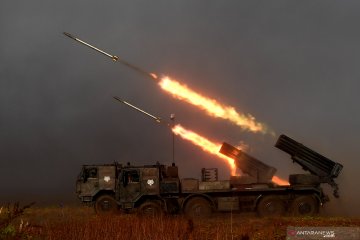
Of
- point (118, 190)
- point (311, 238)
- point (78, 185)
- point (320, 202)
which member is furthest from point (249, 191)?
point (311, 238)

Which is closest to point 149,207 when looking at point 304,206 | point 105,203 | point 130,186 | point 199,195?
point 130,186

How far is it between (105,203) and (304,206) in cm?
1051

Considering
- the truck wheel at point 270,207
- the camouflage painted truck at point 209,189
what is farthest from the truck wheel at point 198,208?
the truck wheel at point 270,207

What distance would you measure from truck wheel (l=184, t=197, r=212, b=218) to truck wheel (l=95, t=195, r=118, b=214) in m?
3.86

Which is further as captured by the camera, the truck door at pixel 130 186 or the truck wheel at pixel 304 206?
the truck door at pixel 130 186

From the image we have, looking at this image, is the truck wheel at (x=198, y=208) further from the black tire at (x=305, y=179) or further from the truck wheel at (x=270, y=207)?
the black tire at (x=305, y=179)

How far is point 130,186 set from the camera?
24812 mm

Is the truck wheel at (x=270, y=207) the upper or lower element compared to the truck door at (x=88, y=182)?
lower

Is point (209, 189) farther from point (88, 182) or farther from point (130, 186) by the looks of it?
point (88, 182)

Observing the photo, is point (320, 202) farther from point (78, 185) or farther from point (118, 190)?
point (78, 185)

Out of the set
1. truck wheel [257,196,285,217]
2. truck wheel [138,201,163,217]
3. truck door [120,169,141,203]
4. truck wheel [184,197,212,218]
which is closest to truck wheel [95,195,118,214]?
truck door [120,169,141,203]

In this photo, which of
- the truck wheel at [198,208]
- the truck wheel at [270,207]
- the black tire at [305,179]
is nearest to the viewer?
the truck wheel at [198,208]

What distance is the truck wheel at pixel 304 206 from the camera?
24.5m

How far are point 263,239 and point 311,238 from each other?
1045 centimetres
